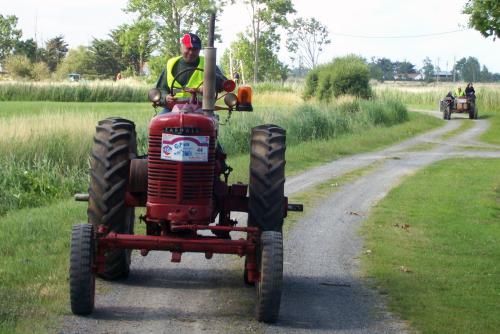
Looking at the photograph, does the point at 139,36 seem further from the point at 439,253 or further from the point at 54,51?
the point at 439,253

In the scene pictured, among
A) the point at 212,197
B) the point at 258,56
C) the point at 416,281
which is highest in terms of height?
the point at 258,56

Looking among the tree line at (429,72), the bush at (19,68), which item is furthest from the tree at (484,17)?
the tree line at (429,72)

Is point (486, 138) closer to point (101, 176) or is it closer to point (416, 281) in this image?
point (416, 281)

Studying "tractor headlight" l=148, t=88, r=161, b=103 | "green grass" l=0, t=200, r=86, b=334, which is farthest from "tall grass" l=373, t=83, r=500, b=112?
"tractor headlight" l=148, t=88, r=161, b=103

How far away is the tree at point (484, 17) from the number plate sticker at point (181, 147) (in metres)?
14.2

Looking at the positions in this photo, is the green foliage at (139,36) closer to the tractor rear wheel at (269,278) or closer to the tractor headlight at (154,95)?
the tractor headlight at (154,95)

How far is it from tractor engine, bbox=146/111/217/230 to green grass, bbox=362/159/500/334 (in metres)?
2.17

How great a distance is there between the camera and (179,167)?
7.42 meters

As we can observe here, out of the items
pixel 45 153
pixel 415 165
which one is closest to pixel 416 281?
pixel 45 153

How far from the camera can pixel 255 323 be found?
7461 millimetres

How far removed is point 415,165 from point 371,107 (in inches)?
542

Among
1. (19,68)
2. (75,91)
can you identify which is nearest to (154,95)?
(75,91)

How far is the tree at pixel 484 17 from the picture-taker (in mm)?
20419

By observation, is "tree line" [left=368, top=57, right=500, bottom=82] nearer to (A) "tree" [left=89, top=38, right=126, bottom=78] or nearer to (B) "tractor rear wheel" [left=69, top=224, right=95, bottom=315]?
(A) "tree" [left=89, top=38, right=126, bottom=78]
